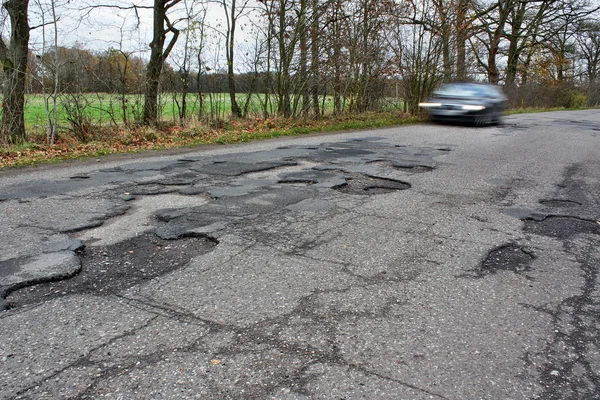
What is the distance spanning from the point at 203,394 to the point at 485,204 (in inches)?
177

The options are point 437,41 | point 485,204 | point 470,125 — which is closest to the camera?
point 485,204

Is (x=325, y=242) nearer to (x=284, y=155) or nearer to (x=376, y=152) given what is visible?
(x=284, y=155)

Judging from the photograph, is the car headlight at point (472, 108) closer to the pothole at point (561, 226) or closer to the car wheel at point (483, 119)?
the car wheel at point (483, 119)

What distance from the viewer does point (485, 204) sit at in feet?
18.5

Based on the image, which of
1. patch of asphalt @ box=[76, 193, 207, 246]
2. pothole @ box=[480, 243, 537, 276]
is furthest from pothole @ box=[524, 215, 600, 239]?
patch of asphalt @ box=[76, 193, 207, 246]

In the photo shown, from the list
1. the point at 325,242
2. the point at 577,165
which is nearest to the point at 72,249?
the point at 325,242

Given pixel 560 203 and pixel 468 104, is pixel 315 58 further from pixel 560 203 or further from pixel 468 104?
pixel 560 203

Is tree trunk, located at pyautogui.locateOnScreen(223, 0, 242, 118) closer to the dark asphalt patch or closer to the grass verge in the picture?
the grass verge

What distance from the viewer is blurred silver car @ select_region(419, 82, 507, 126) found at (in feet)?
52.5

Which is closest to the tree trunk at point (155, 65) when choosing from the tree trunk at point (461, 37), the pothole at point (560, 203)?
the pothole at point (560, 203)

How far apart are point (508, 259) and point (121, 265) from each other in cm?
317

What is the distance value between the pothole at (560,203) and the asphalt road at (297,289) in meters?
0.03

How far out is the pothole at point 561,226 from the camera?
4617mm

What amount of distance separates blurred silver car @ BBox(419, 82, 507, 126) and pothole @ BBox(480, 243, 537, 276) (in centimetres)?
1288
